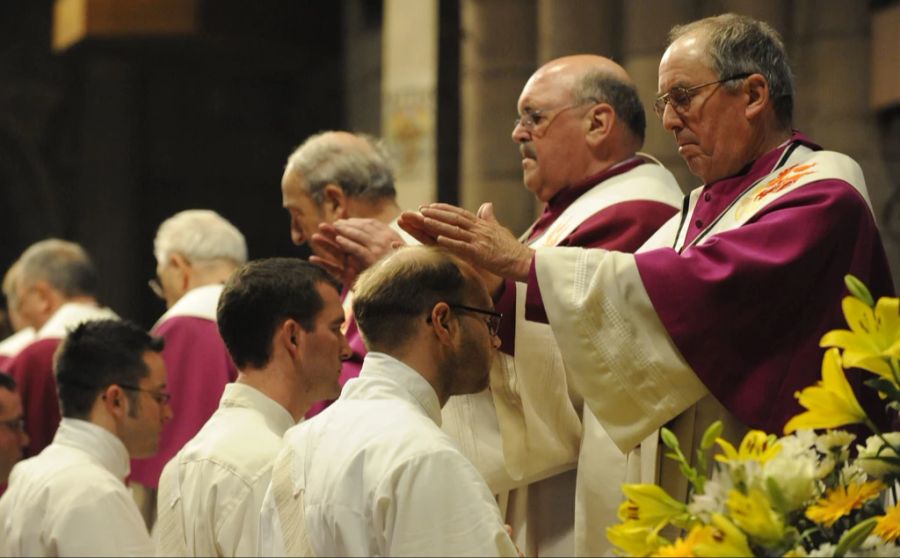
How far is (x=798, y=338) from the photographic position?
398cm

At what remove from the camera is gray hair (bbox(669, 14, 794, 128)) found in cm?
425

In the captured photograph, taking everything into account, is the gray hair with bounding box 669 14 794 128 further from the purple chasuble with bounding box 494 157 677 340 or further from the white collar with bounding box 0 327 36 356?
the white collar with bounding box 0 327 36 356

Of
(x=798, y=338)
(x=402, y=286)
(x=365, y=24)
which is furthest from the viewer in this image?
(x=365, y=24)

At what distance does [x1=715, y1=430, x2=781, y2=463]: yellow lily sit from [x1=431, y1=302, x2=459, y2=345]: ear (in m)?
0.85

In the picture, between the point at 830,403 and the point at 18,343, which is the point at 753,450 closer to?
the point at 830,403

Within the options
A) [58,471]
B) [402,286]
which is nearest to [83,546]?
[58,471]

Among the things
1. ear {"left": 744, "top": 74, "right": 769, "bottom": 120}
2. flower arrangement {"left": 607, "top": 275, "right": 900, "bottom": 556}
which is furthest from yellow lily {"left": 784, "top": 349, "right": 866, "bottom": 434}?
ear {"left": 744, "top": 74, "right": 769, "bottom": 120}

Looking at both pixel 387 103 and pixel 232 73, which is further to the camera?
pixel 232 73

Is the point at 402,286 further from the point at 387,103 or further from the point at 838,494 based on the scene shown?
the point at 387,103

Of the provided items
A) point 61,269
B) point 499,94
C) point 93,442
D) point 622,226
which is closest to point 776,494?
point 622,226

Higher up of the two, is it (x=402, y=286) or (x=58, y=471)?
(x=402, y=286)

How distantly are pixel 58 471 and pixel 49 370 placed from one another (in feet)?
10.3

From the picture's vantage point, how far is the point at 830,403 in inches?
109

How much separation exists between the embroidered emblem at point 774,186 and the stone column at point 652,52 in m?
2.64
